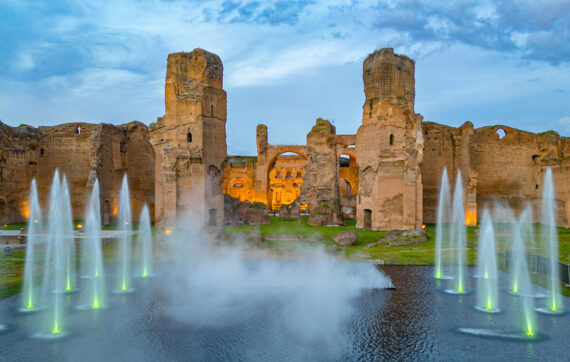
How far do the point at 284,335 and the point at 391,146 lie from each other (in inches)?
686

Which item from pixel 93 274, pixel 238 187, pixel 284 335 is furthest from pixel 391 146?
pixel 238 187

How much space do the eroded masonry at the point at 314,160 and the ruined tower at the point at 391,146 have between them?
0.06m

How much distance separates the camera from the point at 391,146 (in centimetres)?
2389

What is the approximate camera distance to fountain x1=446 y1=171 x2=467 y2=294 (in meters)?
12.3

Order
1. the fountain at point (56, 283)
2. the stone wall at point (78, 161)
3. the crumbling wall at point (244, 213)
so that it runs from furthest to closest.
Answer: the stone wall at point (78, 161), the crumbling wall at point (244, 213), the fountain at point (56, 283)

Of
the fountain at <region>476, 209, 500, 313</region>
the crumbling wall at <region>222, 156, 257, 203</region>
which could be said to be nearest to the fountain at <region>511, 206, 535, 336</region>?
the fountain at <region>476, 209, 500, 313</region>

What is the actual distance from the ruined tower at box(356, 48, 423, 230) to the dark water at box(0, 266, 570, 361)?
42.5ft

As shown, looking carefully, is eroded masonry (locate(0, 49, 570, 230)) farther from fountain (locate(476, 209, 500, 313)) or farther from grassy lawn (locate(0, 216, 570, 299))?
fountain (locate(476, 209, 500, 313))

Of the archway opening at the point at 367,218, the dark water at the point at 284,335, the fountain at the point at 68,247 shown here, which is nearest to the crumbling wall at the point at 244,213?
the archway opening at the point at 367,218

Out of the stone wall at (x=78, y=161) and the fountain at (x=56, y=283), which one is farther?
the stone wall at (x=78, y=161)

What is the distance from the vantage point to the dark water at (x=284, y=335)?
731 cm

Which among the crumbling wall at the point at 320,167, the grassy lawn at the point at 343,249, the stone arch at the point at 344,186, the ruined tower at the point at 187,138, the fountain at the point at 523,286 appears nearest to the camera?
the fountain at the point at 523,286

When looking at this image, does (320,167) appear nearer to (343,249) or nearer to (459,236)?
(343,249)

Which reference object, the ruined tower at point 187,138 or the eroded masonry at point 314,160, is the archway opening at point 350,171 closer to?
the eroded masonry at point 314,160
